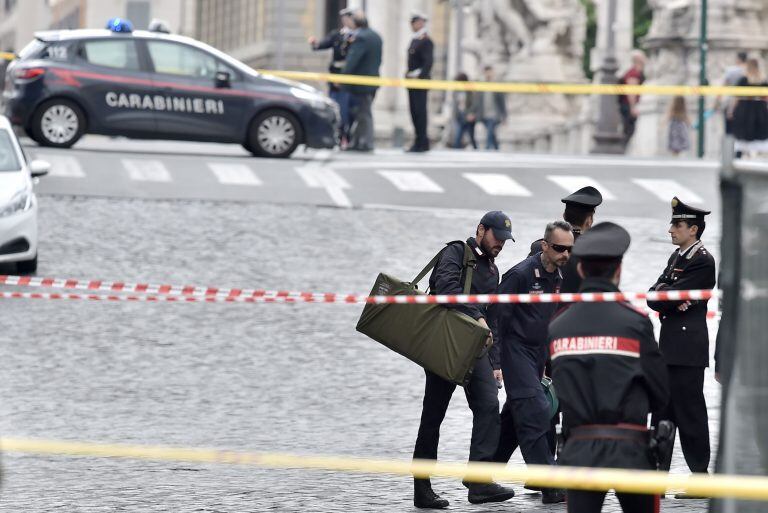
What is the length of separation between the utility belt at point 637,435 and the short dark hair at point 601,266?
1.79 feet

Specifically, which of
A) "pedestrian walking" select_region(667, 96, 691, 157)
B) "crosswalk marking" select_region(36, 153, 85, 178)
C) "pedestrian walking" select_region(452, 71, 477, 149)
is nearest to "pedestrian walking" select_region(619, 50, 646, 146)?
"pedestrian walking" select_region(667, 96, 691, 157)

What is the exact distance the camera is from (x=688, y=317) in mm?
10383

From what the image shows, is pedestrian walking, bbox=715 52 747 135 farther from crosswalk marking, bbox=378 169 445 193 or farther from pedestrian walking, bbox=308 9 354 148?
pedestrian walking, bbox=308 9 354 148

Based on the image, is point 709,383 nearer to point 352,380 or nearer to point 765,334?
point 352,380

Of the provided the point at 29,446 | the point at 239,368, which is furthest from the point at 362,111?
the point at 29,446

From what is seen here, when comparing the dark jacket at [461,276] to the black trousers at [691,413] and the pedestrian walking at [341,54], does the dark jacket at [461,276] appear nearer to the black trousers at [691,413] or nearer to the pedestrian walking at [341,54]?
the black trousers at [691,413]

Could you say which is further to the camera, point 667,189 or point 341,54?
point 341,54

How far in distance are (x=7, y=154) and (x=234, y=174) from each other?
665cm

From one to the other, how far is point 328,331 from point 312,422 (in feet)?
10.8

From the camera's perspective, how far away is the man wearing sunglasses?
34.1ft

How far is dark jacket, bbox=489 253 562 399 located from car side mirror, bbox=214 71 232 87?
16398 millimetres

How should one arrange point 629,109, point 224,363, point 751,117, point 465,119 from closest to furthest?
1. point 224,363
2. point 751,117
3. point 629,109
4. point 465,119

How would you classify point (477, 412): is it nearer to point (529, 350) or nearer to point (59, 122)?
point (529, 350)

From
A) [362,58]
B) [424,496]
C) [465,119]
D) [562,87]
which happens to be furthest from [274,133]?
[424,496]
